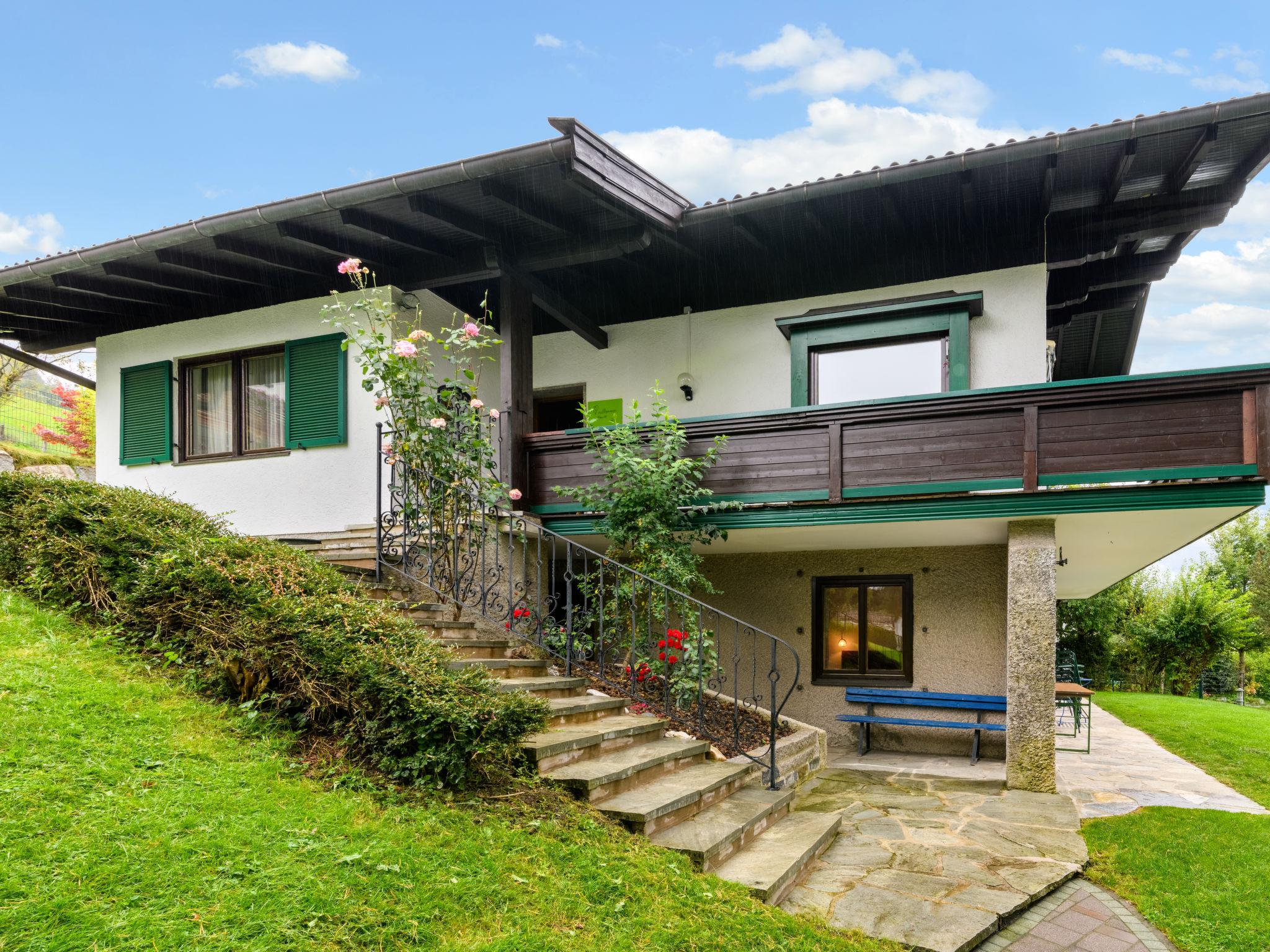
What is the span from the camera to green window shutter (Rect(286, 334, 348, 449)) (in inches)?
352

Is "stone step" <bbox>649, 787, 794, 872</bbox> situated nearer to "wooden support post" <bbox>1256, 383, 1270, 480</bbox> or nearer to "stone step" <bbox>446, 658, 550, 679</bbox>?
"stone step" <bbox>446, 658, 550, 679</bbox>

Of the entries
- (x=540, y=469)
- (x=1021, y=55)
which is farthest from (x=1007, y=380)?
(x=1021, y=55)

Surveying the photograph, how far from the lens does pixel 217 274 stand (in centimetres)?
902

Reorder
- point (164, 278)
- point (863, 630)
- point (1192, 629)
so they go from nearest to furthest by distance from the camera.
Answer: point (164, 278) → point (863, 630) → point (1192, 629)

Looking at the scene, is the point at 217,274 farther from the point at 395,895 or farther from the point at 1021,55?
the point at 1021,55

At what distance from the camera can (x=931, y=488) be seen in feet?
23.5

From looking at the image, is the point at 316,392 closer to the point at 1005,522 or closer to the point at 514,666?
the point at 514,666

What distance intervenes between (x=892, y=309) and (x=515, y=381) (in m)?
3.94

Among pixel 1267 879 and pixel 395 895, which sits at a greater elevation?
pixel 395 895

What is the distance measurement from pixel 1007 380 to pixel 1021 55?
128 feet

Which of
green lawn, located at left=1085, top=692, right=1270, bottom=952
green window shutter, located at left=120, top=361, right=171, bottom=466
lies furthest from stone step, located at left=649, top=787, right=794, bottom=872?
green window shutter, located at left=120, top=361, right=171, bottom=466

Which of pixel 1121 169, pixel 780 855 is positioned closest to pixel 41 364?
pixel 780 855

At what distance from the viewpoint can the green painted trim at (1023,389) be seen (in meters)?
6.29

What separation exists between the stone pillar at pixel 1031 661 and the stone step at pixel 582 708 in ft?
10.8
